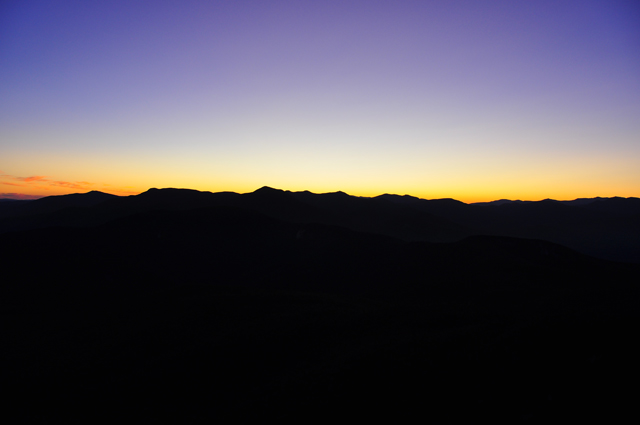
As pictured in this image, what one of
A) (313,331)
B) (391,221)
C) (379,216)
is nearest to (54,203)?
(379,216)

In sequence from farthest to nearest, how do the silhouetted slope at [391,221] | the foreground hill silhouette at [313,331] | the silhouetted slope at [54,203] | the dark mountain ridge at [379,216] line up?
the silhouetted slope at [54,203], the silhouetted slope at [391,221], the dark mountain ridge at [379,216], the foreground hill silhouette at [313,331]

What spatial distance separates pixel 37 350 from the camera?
24.7 m

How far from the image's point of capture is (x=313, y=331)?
23.5 meters

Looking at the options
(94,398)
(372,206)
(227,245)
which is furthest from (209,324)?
(372,206)

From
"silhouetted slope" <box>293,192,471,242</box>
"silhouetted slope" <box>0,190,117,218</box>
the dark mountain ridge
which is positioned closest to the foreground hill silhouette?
"silhouetted slope" <box>293,192,471,242</box>

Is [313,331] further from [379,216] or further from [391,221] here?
[379,216]

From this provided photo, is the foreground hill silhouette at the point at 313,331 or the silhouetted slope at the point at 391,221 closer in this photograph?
the foreground hill silhouette at the point at 313,331

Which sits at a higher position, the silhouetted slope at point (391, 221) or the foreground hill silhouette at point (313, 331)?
the silhouetted slope at point (391, 221)

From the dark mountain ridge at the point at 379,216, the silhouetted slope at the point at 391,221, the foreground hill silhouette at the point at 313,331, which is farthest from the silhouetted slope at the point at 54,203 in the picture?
the foreground hill silhouette at the point at 313,331

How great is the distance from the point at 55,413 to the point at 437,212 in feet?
585

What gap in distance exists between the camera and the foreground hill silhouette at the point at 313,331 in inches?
492

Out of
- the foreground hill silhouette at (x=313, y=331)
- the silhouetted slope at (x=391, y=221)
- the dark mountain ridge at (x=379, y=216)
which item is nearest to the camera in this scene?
the foreground hill silhouette at (x=313, y=331)

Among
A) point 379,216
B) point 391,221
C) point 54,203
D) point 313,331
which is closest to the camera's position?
point 313,331

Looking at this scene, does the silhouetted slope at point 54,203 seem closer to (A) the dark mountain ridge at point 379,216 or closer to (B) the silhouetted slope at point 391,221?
(A) the dark mountain ridge at point 379,216
